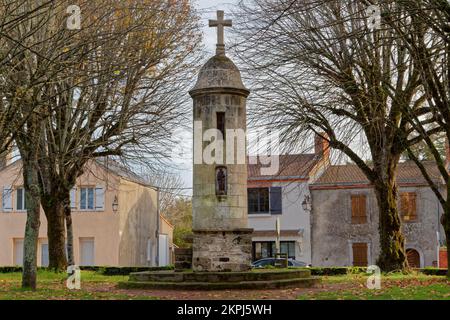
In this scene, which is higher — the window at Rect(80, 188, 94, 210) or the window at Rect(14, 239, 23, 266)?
the window at Rect(80, 188, 94, 210)

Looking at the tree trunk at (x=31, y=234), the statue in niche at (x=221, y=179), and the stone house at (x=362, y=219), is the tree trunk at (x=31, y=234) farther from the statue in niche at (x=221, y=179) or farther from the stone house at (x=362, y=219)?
the stone house at (x=362, y=219)

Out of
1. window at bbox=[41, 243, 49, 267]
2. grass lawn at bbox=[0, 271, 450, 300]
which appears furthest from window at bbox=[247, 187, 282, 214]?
grass lawn at bbox=[0, 271, 450, 300]

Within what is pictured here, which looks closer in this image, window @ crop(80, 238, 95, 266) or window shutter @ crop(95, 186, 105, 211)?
window @ crop(80, 238, 95, 266)

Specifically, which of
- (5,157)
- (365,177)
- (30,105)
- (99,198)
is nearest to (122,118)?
(5,157)

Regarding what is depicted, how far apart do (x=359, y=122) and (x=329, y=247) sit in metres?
18.5

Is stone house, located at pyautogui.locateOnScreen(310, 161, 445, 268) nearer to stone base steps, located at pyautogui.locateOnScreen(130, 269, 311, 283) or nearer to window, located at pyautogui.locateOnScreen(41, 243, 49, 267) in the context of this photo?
window, located at pyautogui.locateOnScreen(41, 243, 49, 267)

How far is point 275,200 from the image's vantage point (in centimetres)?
4206

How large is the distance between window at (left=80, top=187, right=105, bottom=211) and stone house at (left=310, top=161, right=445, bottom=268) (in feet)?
41.4

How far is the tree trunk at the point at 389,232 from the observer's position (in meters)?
23.3

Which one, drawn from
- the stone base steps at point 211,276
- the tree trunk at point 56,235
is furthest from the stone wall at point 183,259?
the tree trunk at point 56,235

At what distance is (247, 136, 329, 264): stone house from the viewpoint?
4038cm

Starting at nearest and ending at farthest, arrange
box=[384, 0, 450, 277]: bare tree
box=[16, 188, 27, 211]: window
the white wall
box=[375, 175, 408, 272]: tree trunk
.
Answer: box=[384, 0, 450, 277]: bare tree
box=[375, 175, 408, 272]: tree trunk
the white wall
box=[16, 188, 27, 211]: window

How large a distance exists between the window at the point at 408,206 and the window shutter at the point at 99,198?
17.5m

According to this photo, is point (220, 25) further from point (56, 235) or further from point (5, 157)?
point (56, 235)
